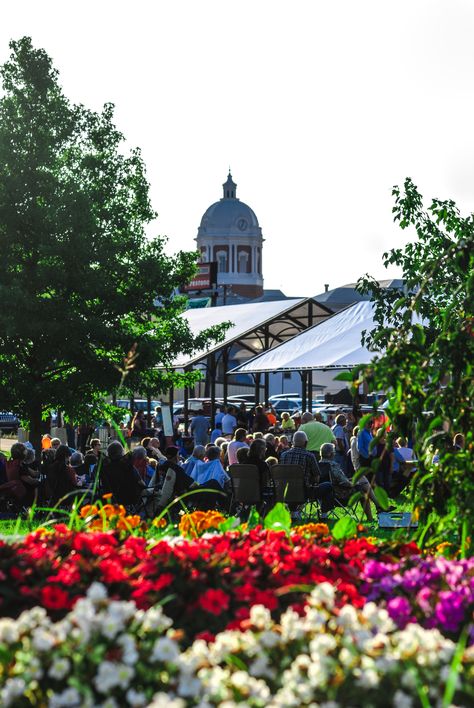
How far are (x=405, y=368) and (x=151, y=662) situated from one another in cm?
283

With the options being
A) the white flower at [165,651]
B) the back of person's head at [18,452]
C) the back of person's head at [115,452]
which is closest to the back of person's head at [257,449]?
the back of person's head at [115,452]

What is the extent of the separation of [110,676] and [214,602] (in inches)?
42.7

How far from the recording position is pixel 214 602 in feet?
14.2

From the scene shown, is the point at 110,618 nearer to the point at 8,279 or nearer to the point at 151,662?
the point at 151,662

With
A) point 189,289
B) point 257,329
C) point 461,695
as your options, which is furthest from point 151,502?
point 189,289

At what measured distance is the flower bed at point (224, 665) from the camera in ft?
10.8

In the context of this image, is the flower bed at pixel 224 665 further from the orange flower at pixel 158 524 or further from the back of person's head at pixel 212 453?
the back of person's head at pixel 212 453

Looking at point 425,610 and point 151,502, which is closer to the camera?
point 425,610

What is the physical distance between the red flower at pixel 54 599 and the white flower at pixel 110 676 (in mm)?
908

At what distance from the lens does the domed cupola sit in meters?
169

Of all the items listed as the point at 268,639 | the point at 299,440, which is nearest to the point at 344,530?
the point at 268,639

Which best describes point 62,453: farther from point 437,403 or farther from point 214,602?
point 214,602

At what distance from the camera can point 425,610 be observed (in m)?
4.43

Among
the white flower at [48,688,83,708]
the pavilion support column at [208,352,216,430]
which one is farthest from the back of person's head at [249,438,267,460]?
the pavilion support column at [208,352,216,430]
